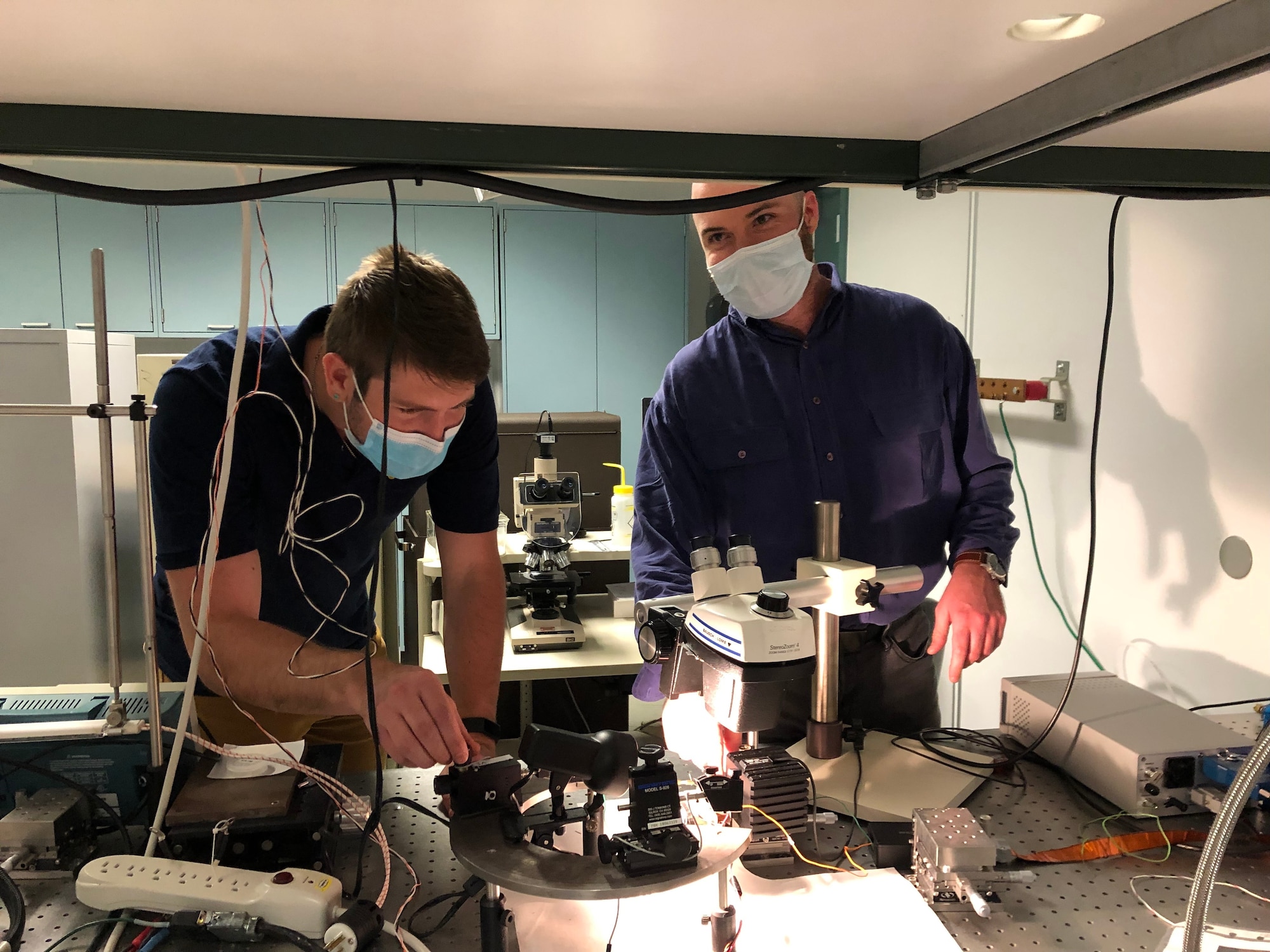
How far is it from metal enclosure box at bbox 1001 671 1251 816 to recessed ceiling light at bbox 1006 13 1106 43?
2.81 ft

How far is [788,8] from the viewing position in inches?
23.2

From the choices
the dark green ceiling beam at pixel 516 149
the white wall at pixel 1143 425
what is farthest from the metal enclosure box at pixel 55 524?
the white wall at pixel 1143 425

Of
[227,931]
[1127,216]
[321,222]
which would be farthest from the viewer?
[321,222]

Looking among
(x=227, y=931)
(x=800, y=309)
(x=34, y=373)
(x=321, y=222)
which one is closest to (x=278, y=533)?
(x=227, y=931)

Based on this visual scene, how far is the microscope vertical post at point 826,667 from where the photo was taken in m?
1.14

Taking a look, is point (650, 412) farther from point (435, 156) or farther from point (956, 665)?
point (435, 156)

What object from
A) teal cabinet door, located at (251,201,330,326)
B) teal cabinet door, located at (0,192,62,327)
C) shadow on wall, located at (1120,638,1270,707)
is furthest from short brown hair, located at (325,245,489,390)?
teal cabinet door, located at (0,192,62,327)

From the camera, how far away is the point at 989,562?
1379 millimetres

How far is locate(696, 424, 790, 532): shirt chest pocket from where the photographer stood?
1.61 metres

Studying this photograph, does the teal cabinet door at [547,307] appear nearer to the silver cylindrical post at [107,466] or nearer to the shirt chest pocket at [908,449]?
the shirt chest pocket at [908,449]

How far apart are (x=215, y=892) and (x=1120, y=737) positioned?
1083 millimetres

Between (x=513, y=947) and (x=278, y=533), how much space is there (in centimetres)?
77

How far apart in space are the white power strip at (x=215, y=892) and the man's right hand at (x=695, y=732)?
0.41 m

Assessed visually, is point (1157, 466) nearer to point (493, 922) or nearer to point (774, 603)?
point (774, 603)
